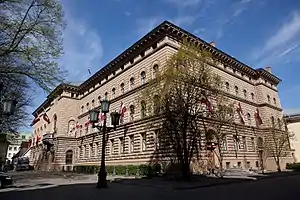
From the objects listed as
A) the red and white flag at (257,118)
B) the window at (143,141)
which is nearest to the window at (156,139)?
the window at (143,141)

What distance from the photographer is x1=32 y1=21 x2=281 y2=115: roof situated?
89.8 ft

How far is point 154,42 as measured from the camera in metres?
28.8

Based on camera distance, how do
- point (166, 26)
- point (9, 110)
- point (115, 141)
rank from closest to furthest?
point (9, 110) → point (166, 26) → point (115, 141)

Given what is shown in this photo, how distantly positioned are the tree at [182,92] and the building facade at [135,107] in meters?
4.81

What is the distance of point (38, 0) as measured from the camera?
49.3 feet

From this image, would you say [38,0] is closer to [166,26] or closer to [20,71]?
[20,71]

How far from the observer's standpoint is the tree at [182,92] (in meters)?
20.6

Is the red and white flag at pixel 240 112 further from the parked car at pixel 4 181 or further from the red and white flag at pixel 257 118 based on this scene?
the parked car at pixel 4 181

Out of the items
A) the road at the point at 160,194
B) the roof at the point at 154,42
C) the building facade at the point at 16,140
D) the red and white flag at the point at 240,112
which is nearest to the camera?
the road at the point at 160,194

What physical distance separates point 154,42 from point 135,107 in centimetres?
785

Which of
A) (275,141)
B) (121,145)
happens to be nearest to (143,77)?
(121,145)

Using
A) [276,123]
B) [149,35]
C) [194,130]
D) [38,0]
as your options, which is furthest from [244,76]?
[38,0]

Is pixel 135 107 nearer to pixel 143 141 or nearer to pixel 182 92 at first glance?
pixel 143 141

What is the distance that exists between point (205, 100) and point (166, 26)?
31.9 ft
